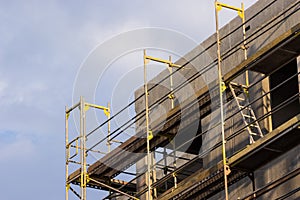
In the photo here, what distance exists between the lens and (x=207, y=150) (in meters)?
18.6

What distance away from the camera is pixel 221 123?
17.5 metres

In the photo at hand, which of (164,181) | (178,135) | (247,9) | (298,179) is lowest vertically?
(298,179)

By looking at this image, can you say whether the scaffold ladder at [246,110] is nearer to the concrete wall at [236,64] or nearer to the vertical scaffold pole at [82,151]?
the concrete wall at [236,64]

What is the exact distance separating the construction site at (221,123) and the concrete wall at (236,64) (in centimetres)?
2

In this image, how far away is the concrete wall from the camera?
1703cm

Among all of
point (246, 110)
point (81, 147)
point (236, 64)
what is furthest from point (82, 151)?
point (246, 110)

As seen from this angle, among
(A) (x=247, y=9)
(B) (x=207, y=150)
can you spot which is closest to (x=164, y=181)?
(B) (x=207, y=150)

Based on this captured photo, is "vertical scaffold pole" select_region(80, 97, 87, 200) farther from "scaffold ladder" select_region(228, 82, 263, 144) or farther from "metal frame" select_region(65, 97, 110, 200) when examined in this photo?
"scaffold ladder" select_region(228, 82, 263, 144)

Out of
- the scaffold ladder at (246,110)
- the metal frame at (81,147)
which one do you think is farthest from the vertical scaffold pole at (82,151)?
the scaffold ladder at (246,110)

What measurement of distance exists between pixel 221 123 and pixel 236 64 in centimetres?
167

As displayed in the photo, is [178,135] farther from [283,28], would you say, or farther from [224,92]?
[283,28]

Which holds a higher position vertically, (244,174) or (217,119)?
(217,119)

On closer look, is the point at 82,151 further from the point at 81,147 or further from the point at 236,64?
the point at 236,64

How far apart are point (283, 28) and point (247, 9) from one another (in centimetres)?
202
